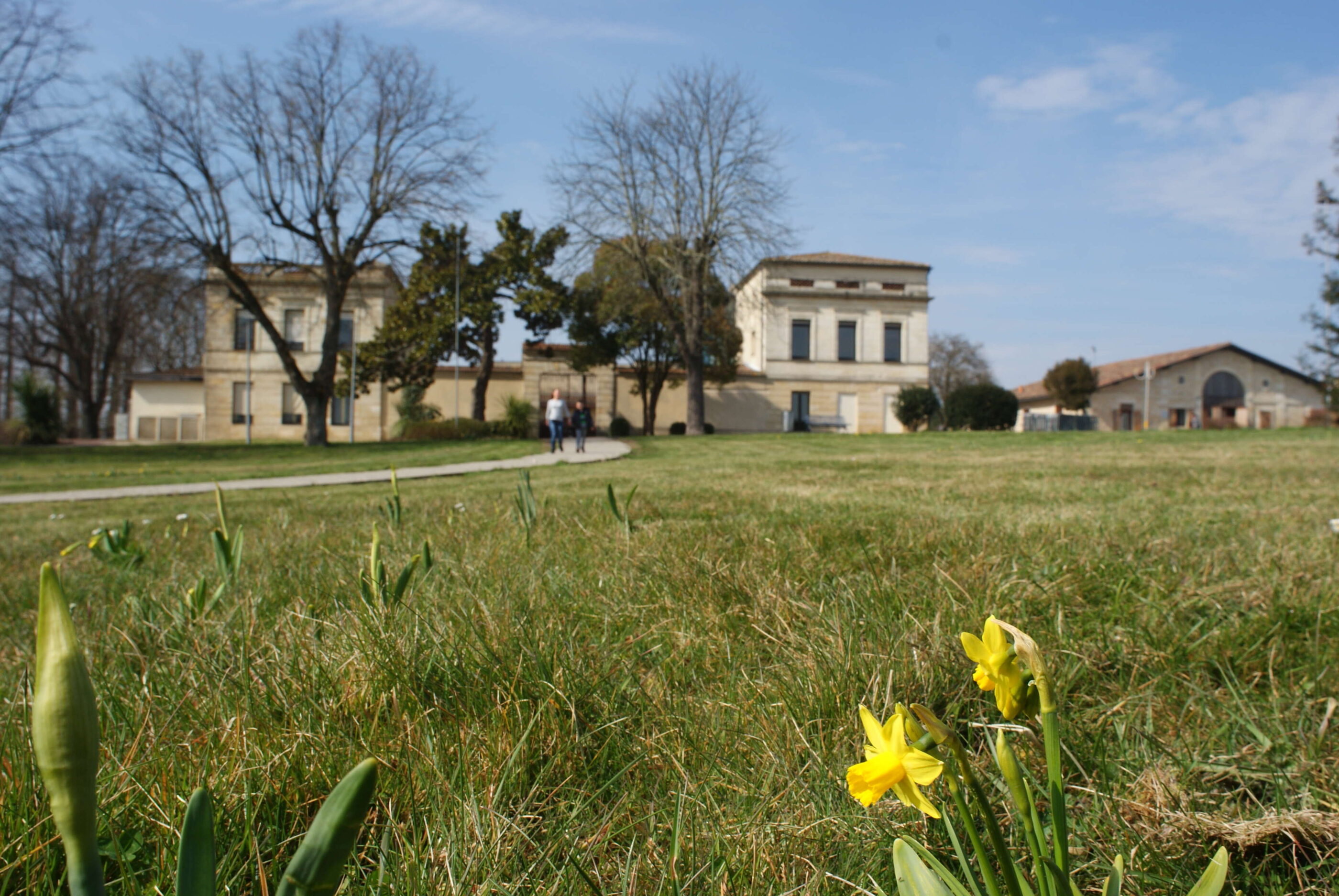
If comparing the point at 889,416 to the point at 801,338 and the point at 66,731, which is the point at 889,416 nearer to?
the point at 801,338

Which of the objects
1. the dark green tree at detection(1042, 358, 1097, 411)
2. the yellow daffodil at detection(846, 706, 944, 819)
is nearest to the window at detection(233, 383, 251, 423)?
the yellow daffodil at detection(846, 706, 944, 819)

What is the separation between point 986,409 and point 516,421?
18191 millimetres

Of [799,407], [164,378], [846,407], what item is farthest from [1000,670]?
[164,378]

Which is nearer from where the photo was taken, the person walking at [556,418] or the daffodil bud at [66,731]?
the daffodil bud at [66,731]

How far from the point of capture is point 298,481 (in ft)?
40.4

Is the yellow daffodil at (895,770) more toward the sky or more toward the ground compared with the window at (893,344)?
more toward the ground

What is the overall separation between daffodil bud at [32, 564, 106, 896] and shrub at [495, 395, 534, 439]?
2845 cm

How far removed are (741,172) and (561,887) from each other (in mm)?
29019

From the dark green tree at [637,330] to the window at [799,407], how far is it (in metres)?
4.60

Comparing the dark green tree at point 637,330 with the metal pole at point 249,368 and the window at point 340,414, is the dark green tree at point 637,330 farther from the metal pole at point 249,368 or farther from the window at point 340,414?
the metal pole at point 249,368

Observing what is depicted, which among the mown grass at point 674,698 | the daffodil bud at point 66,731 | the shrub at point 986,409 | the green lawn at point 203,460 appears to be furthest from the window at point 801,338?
the daffodil bud at point 66,731

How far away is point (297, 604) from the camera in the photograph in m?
2.18

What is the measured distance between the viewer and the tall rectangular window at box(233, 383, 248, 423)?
124 ft

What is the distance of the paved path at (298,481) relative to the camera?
10750mm
